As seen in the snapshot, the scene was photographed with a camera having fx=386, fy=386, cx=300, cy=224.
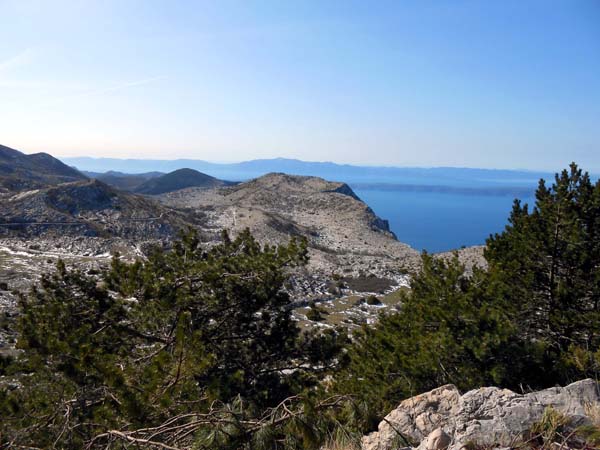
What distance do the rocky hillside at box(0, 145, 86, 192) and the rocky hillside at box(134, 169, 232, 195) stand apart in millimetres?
19084

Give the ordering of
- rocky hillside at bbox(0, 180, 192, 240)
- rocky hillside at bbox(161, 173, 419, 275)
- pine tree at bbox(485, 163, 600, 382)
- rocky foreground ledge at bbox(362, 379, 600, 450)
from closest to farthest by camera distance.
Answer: rocky foreground ledge at bbox(362, 379, 600, 450)
pine tree at bbox(485, 163, 600, 382)
rocky hillside at bbox(0, 180, 192, 240)
rocky hillside at bbox(161, 173, 419, 275)

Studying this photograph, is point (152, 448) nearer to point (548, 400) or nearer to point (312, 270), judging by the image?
point (548, 400)

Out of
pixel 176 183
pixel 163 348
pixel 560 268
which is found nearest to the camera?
pixel 163 348

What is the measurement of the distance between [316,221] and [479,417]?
62.4m

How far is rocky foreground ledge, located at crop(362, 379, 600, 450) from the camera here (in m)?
3.84

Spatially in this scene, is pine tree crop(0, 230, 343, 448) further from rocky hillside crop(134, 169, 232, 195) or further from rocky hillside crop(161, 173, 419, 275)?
rocky hillside crop(134, 169, 232, 195)

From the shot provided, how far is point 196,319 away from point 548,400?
6649 millimetres

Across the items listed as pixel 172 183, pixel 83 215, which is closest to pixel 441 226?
pixel 172 183

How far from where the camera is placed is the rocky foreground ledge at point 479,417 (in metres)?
3.84

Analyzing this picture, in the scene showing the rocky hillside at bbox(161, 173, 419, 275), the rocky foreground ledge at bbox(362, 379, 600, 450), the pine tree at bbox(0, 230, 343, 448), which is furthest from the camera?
the rocky hillside at bbox(161, 173, 419, 275)

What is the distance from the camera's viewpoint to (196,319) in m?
8.61

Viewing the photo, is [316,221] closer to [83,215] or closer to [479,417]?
[83,215]

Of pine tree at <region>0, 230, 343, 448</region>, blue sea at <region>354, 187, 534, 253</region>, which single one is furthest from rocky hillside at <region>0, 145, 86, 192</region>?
blue sea at <region>354, 187, 534, 253</region>

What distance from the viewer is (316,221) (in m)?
66.7
